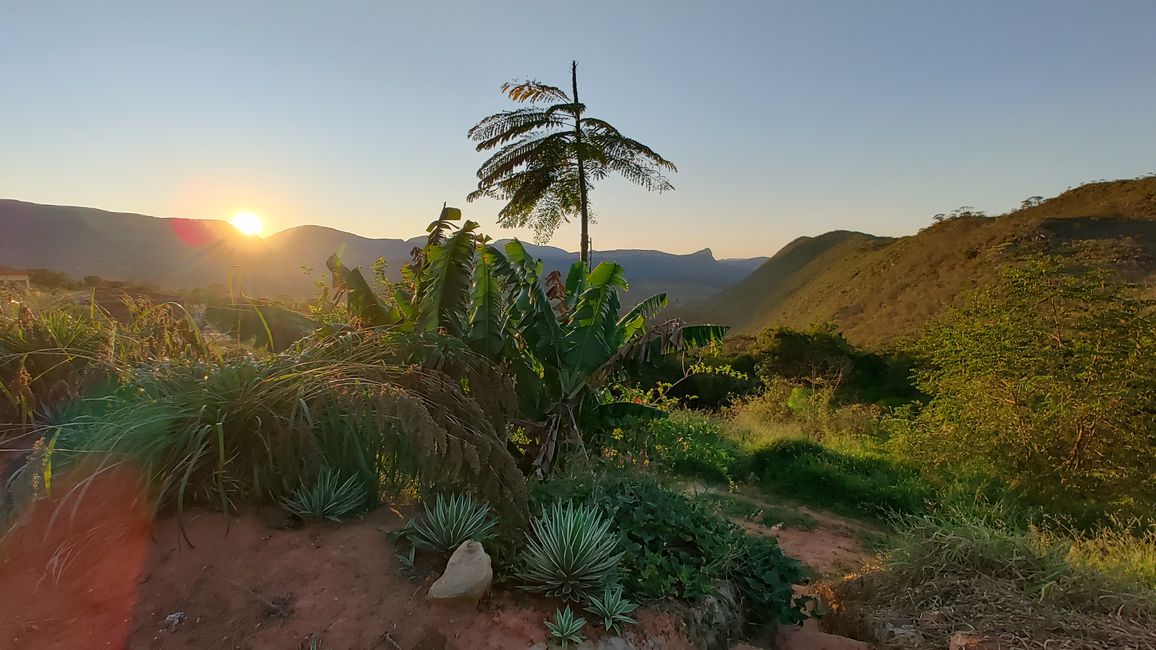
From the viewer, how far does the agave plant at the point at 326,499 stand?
3336mm

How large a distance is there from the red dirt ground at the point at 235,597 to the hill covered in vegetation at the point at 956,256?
3020 cm

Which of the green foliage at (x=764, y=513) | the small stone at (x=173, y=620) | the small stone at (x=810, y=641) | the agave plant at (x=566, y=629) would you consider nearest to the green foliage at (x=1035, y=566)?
the small stone at (x=810, y=641)

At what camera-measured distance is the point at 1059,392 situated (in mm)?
7973

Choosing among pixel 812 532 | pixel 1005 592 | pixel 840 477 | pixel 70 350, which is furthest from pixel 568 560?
pixel 840 477

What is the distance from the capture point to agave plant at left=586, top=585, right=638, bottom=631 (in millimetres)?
2830

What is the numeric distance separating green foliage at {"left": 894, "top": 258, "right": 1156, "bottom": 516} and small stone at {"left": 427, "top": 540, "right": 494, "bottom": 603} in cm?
891

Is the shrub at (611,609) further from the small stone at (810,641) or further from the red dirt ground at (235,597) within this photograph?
the small stone at (810,641)

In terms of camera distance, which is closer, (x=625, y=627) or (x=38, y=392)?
(x=625, y=627)

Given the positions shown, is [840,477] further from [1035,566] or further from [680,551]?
[680,551]

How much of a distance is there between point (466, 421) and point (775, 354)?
768 inches

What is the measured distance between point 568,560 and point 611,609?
0.33 meters

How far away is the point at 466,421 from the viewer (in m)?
3.84

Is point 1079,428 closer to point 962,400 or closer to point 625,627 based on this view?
point 962,400

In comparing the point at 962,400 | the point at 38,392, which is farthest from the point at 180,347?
the point at 962,400
